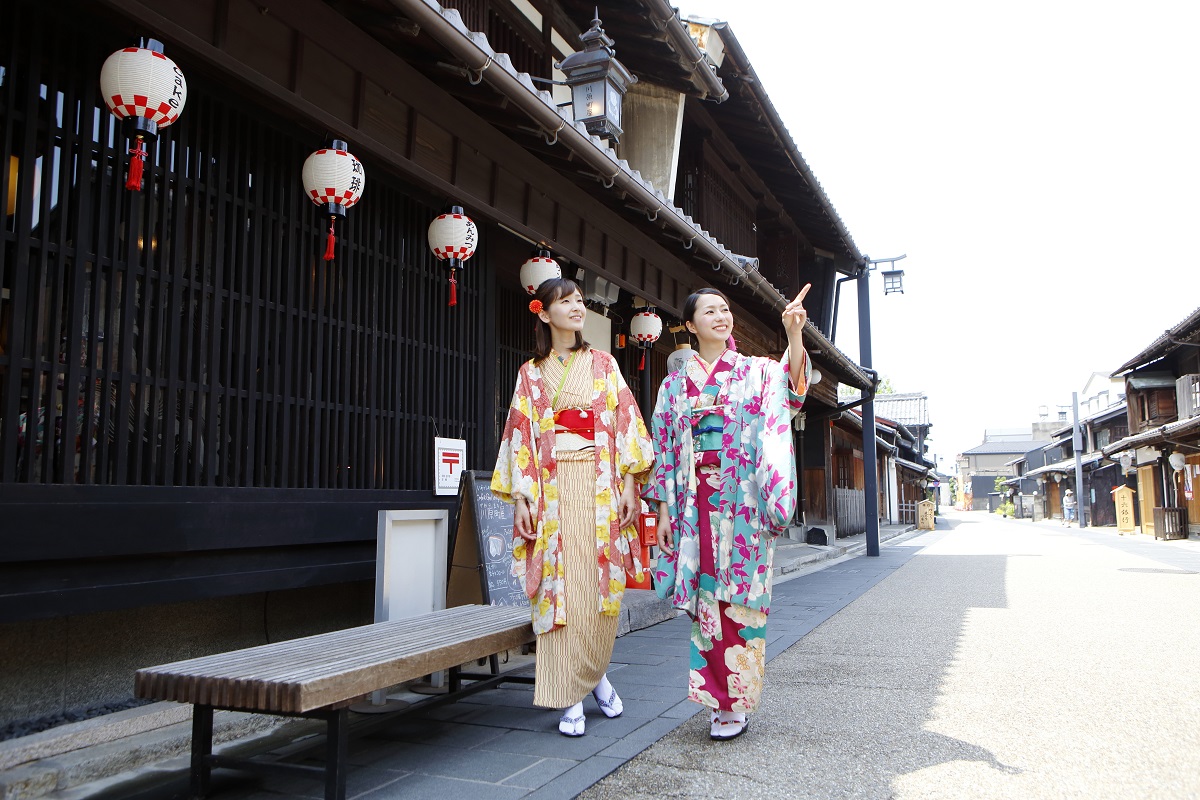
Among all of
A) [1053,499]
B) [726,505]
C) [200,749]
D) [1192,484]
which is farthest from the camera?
[1053,499]

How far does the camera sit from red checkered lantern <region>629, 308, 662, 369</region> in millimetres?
9719

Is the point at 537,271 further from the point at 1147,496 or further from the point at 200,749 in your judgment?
the point at 1147,496

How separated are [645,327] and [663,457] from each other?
5526 mm

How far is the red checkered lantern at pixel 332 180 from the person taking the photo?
4.69m

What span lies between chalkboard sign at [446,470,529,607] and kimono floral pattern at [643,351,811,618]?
156 cm

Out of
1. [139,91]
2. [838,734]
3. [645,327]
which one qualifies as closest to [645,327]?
[645,327]

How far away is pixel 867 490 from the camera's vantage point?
17.8m

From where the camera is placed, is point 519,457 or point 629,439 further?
point 629,439

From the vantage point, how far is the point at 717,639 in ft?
13.1

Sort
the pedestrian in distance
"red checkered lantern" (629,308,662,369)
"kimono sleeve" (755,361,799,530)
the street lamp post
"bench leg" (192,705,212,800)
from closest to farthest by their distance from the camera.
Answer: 1. "bench leg" (192,705,212,800)
2. "kimono sleeve" (755,361,799,530)
3. "red checkered lantern" (629,308,662,369)
4. the street lamp post
5. the pedestrian in distance

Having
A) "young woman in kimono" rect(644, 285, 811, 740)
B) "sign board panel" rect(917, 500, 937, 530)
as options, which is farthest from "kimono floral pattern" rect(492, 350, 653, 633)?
"sign board panel" rect(917, 500, 937, 530)

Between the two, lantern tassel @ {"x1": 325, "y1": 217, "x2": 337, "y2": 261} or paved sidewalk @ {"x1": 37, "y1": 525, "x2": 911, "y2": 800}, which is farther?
lantern tassel @ {"x1": 325, "y1": 217, "x2": 337, "y2": 261}

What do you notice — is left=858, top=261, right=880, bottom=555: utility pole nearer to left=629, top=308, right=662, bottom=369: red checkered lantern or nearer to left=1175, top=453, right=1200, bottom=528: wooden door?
left=629, top=308, right=662, bottom=369: red checkered lantern

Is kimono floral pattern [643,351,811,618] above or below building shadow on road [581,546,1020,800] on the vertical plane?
above
